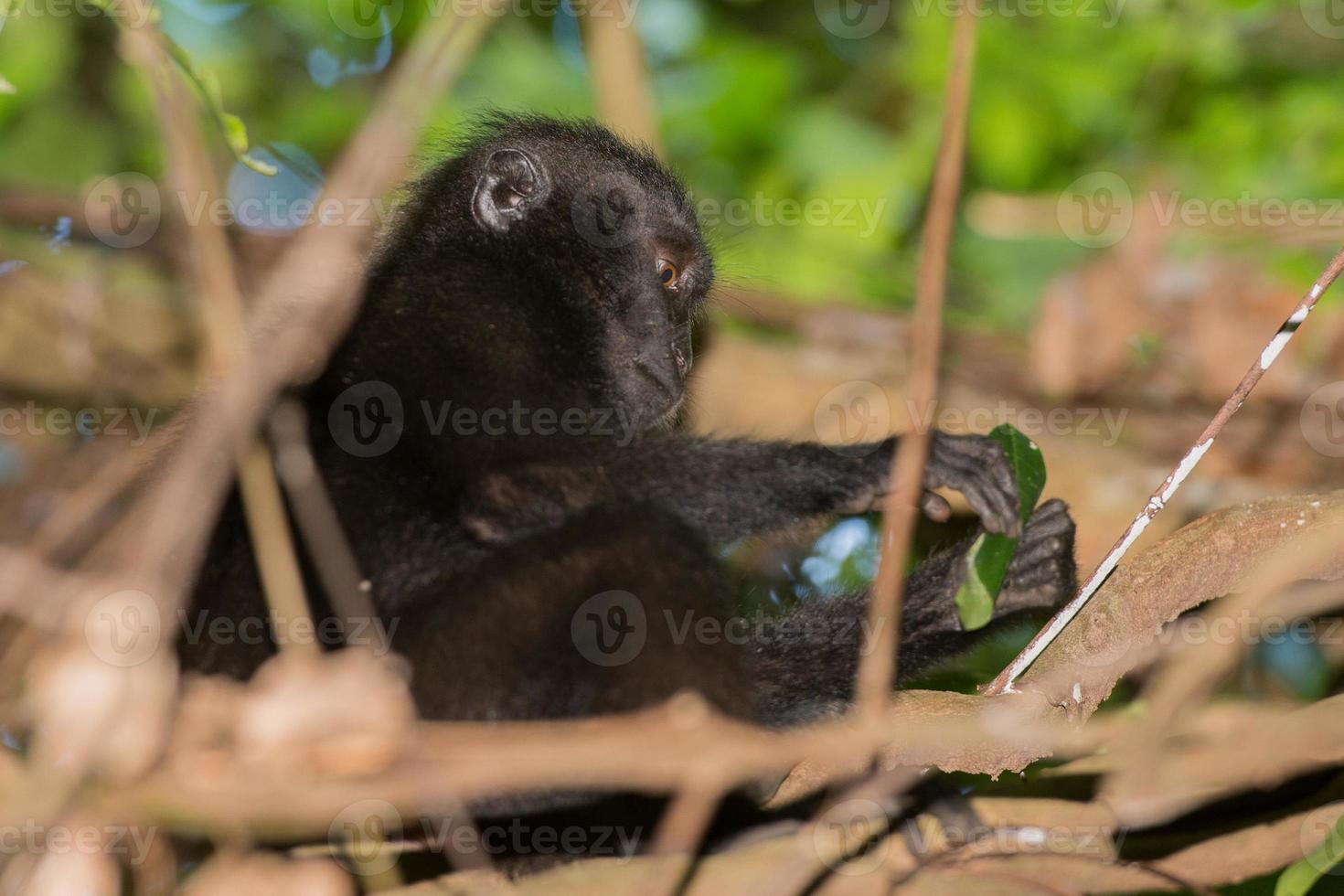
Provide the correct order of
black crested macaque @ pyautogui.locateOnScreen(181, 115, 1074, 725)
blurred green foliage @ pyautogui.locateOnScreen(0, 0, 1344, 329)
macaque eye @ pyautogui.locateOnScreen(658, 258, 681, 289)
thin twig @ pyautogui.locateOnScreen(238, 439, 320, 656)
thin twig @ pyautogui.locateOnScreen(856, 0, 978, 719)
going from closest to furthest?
thin twig @ pyautogui.locateOnScreen(856, 0, 978, 719)
thin twig @ pyautogui.locateOnScreen(238, 439, 320, 656)
black crested macaque @ pyautogui.locateOnScreen(181, 115, 1074, 725)
macaque eye @ pyautogui.locateOnScreen(658, 258, 681, 289)
blurred green foliage @ pyautogui.locateOnScreen(0, 0, 1344, 329)

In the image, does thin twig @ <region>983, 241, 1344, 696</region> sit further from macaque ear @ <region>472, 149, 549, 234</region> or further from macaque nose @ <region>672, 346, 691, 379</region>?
macaque ear @ <region>472, 149, 549, 234</region>

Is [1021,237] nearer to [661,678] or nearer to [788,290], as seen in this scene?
[788,290]

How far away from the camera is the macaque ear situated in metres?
Result: 4.61

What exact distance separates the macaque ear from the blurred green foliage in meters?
2.03

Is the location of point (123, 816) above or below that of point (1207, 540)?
below

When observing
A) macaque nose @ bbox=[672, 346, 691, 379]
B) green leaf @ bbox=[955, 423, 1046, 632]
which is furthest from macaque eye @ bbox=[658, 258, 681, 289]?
green leaf @ bbox=[955, 423, 1046, 632]

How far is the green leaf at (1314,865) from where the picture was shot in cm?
349

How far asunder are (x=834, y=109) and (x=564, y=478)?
524 centimetres

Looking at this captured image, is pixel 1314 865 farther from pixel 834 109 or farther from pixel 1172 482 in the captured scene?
pixel 834 109

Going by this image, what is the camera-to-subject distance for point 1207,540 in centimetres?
354

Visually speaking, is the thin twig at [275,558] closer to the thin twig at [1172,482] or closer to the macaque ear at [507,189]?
the macaque ear at [507,189]

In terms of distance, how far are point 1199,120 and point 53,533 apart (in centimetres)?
772

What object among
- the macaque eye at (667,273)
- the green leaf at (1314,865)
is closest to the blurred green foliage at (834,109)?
the macaque eye at (667,273)

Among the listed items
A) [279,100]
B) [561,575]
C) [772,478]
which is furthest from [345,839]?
[279,100]
